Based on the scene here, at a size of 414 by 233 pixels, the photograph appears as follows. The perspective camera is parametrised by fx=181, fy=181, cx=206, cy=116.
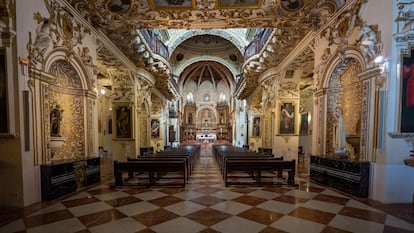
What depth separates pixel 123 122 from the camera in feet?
30.4

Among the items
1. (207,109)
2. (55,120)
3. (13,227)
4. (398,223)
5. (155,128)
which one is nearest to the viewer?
(13,227)

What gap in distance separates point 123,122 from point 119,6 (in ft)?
18.4

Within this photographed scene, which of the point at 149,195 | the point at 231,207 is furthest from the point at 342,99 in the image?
the point at 149,195

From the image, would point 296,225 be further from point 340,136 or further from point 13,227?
point 13,227

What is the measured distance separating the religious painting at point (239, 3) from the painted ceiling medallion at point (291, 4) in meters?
0.67

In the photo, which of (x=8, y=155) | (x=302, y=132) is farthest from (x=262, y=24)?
(x=302, y=132)

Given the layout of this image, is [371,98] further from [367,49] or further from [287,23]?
[287,23]

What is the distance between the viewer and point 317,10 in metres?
5.22

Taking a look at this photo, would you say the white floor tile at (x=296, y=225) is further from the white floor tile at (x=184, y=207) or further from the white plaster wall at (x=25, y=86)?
the white plaster wall at (x=25, y=86)

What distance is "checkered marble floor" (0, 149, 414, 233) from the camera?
2.99 m

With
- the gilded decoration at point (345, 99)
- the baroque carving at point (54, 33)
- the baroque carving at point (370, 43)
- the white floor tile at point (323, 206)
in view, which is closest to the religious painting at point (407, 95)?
the baroque carving at point (370, 43)

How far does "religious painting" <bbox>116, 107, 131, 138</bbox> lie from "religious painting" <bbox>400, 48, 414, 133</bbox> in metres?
9.71

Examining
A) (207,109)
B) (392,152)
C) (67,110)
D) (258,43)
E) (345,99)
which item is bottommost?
(392,152)

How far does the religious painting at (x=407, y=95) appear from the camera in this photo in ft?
12.4
